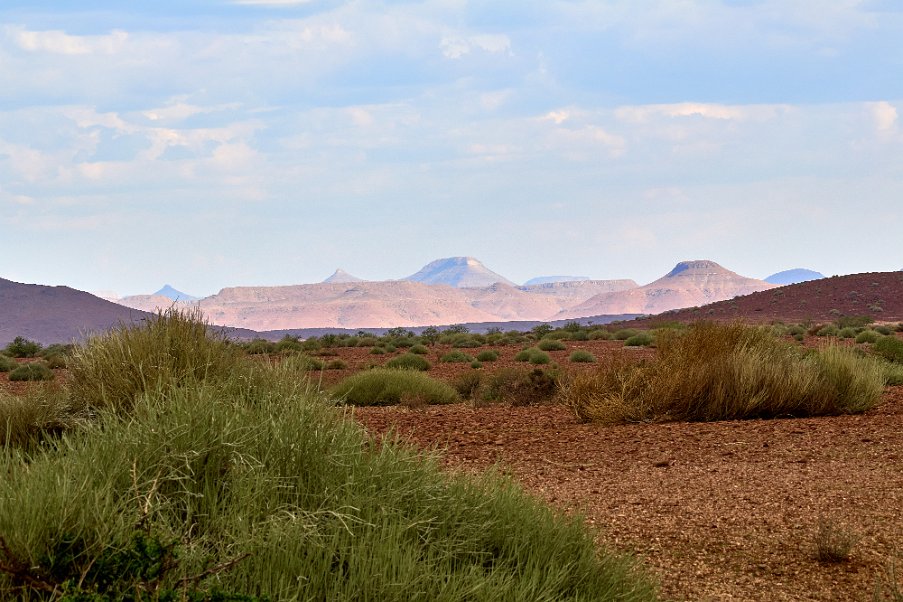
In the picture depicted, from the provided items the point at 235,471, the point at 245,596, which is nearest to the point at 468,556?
the point at 235,471

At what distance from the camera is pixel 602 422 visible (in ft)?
44.1

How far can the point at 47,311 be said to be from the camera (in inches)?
4641

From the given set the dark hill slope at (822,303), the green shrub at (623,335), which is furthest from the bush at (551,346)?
the dark hill slope at (822,303)

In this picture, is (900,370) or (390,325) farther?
→ (390,325)

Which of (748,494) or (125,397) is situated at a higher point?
(125,397)

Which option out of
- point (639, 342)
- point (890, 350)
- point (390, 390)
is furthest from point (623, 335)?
point (390, 390)

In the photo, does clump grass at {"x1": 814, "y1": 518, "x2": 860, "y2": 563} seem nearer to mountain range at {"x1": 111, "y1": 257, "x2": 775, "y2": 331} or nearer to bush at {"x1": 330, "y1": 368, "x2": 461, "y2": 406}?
bush at {"x1": 330, "y1": 368, "x2": 461, "y2": 406}

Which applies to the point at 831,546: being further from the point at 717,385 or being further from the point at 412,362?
the point at 412,362

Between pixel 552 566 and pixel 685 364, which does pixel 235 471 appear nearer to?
pixel 552 566

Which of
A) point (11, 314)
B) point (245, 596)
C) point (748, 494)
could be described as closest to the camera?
point (245, 596)

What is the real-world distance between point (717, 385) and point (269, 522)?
34.2 ft

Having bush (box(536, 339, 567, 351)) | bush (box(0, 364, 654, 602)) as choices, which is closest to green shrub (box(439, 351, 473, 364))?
bush (box(536, 339, 567, 351))

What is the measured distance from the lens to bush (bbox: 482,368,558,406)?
17453 millimetres

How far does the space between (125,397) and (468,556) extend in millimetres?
5035
